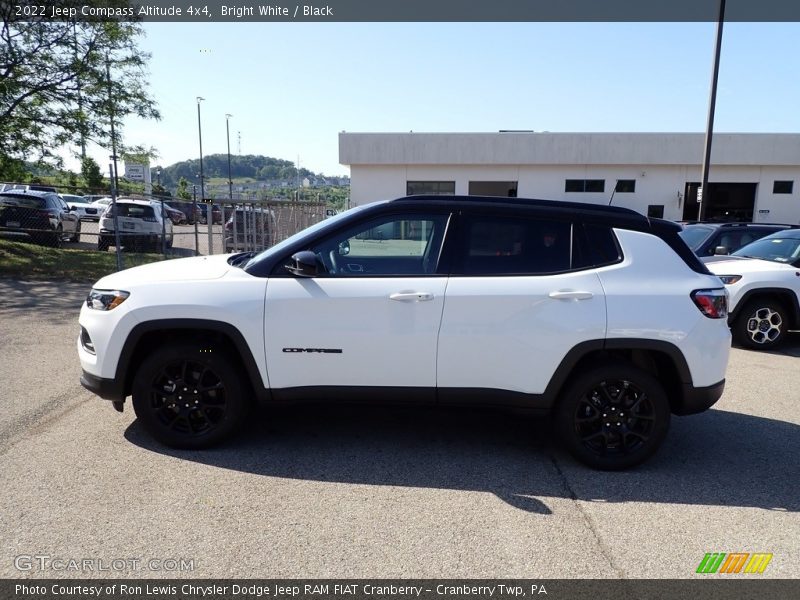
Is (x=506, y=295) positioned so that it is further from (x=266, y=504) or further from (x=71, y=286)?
(x=71, y=286)

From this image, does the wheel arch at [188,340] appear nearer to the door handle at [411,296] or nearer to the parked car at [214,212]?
the door handle at [411,296]

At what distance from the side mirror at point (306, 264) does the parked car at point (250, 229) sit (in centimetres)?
1310

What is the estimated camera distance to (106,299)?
3885mm

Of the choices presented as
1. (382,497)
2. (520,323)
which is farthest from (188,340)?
(520,323)

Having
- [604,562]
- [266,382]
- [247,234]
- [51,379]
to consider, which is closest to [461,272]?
[266,382]

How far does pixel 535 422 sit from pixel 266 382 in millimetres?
2352

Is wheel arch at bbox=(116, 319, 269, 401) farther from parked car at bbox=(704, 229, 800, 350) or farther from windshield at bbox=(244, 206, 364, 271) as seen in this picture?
parked car at bbox=(704, 229, 800, 350)

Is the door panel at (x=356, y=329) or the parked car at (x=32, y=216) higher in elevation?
the parked car at (x=32, y=216)

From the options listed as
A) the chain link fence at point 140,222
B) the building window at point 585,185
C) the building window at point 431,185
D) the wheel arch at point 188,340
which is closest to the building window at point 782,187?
the building window at point 585,185

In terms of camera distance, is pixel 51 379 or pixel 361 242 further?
pixel 51 379

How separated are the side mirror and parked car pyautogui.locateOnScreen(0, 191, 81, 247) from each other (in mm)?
12264

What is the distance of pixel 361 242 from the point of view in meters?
4.05

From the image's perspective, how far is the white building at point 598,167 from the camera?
2816cm

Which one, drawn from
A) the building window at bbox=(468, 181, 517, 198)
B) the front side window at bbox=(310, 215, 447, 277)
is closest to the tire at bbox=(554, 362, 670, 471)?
the front side window at bbox=(310, 215, 447, 277)
